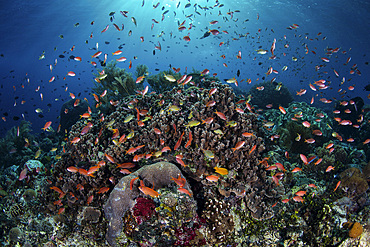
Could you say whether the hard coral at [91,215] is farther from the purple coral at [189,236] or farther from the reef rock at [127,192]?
the purple coral at [189,236]

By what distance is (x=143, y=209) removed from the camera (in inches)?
145

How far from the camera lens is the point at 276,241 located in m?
4.27

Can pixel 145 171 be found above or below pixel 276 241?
above

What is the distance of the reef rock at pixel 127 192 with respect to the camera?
3.81 m

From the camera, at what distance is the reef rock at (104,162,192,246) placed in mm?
3807

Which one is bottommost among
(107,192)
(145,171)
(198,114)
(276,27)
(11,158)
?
(276,27)

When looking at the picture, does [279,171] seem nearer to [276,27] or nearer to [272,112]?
[272,112]

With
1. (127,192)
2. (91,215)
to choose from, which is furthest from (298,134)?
(91,215)

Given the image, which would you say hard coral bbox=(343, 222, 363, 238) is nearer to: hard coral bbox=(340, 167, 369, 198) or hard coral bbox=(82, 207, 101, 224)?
hard coral bbox=(340, 167, 369, 198)

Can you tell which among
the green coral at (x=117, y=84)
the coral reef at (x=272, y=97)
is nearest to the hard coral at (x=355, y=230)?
the green coral at (x=117, y=84)

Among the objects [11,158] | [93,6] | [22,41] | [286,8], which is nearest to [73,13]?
[93,6]

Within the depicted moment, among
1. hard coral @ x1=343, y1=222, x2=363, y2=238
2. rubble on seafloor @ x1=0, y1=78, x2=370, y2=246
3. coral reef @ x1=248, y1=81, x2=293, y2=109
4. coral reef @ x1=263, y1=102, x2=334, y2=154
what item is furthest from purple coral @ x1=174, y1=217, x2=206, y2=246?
coral reef @ x1=248, y1=81, x2=293, y2=109

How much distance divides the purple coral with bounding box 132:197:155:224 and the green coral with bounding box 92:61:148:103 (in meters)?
7.15

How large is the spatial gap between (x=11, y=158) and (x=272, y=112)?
15905mm
